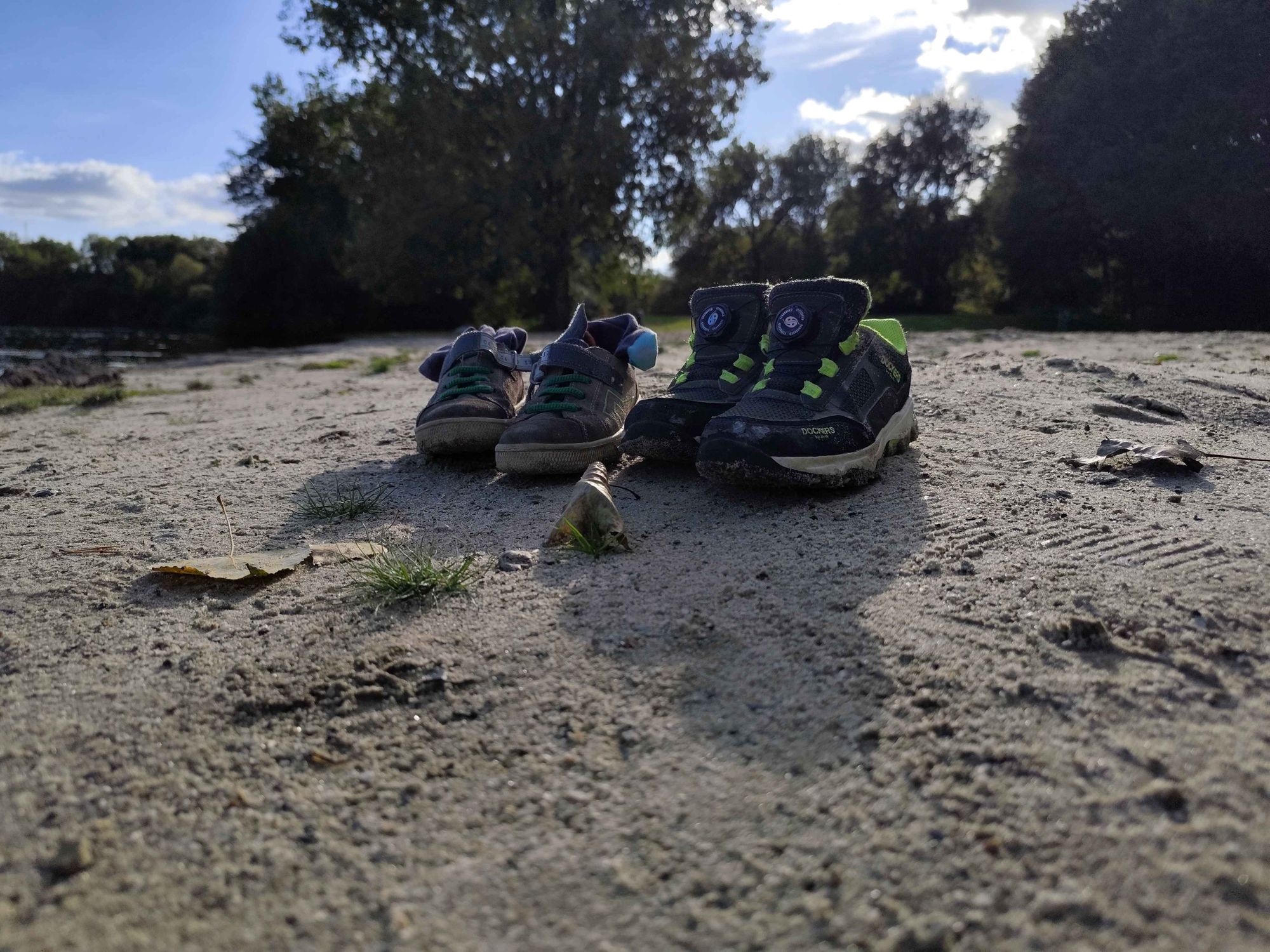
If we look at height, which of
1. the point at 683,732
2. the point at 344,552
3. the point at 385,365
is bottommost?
the point at 683,732

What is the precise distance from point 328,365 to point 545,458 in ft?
26.0

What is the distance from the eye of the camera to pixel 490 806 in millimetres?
1303

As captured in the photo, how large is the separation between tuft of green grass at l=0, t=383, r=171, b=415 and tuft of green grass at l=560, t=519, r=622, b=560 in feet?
17.5

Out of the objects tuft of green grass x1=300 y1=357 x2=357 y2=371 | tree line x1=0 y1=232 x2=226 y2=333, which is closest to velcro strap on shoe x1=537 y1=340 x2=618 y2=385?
tuft of green grass x1=300 y1=357 x2=357 y2=371

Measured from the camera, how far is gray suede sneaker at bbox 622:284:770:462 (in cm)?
293

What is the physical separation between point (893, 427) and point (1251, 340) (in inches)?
269

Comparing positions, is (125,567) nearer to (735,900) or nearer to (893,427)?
(735,900)

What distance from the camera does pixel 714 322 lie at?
3.17 m

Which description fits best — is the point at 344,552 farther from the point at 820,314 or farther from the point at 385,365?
the point at 385,365

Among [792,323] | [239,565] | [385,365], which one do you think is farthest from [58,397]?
[792,323]

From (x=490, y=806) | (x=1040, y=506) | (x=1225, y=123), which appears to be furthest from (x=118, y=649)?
(x=1225, y=123)

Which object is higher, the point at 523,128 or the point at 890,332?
the point at 523,128

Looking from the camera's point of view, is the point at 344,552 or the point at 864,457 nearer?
the point at 344,552

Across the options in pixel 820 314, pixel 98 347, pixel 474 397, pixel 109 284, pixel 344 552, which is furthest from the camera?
pixel 109 284
